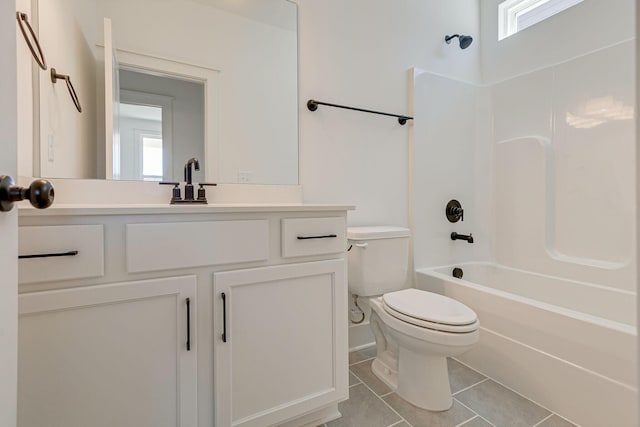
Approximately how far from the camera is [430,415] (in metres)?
1.31

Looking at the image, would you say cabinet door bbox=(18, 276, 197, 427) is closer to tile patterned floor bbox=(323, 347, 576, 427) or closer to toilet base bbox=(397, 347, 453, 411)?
tile patterned floor bbox=(323, 347, 576, 427)

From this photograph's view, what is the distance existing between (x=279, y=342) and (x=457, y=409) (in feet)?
2.98

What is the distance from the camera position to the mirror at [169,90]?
1123 millimetres

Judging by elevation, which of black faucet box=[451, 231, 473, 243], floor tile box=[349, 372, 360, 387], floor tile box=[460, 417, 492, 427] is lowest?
floor tile box=[460, 417, 492, 427]

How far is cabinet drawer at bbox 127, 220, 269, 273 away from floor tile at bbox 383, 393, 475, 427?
0.96 metres

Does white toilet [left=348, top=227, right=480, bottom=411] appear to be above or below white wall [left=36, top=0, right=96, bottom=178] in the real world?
below

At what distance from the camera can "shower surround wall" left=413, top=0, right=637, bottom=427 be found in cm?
151

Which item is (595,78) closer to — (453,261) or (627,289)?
(627,289)

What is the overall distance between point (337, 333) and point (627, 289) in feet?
5.48

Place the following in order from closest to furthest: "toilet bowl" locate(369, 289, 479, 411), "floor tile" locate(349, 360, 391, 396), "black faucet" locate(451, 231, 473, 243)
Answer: "toilet bowl" locate(369, 289, 479, 411)
"floor tile" locate(349, 360, 391, 396)
"black faucet" locate(451, 231, 473, 243)

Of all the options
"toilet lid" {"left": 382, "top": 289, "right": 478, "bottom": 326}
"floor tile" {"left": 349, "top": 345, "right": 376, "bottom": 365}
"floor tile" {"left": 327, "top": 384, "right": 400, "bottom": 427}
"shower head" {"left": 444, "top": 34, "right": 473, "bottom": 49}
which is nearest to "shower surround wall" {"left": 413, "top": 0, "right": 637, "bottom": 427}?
"shower head" {"left": 444, "top": 34, "right": 473, "bottom": 49}

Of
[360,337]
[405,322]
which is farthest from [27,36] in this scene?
[360,337]

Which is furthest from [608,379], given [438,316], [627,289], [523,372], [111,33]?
[111,33]

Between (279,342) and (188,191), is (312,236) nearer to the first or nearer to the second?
(279,342)
